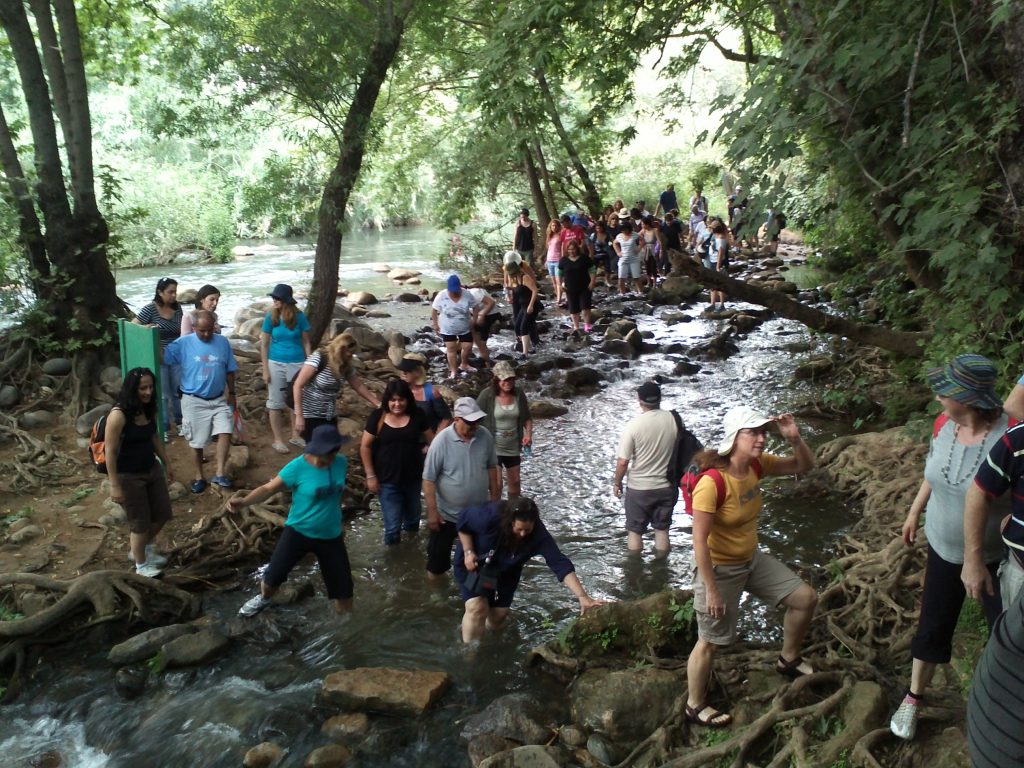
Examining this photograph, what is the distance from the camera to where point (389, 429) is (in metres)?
7.00

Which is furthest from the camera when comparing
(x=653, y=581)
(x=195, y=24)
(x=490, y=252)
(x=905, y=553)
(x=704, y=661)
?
(x=490, y=252)

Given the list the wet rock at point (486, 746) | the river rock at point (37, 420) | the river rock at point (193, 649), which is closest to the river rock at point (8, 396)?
the river rock at point (37, 420)

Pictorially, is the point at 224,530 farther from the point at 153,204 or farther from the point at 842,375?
the point at 153,204

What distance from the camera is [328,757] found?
497cm

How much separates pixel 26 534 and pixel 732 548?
250 inches

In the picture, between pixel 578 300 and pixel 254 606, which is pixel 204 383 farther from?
pixel 578 300

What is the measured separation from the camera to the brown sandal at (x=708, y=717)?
462cm

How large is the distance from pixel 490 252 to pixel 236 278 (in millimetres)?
8488

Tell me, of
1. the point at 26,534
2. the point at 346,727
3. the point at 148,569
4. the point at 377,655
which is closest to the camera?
the point at 346,727

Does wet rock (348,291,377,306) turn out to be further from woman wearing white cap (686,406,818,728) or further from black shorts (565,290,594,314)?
woman wearing white cap (686,406,818,728)

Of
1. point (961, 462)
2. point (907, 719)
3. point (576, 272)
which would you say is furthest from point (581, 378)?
point (961, 462)

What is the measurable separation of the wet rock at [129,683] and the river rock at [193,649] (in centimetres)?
22

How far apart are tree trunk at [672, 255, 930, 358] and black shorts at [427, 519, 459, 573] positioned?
9.38ft

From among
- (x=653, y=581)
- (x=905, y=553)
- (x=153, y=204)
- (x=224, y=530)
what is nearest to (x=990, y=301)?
(x=905, y=553)
